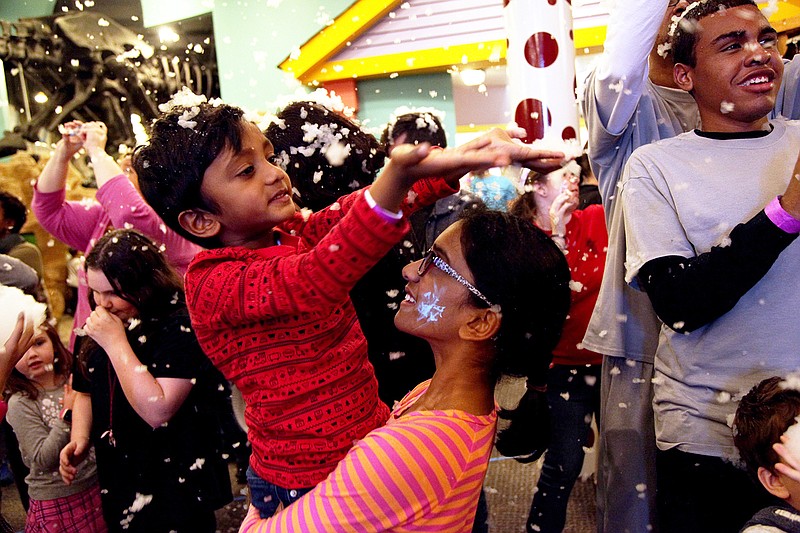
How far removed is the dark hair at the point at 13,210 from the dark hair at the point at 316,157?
2480 millimetres

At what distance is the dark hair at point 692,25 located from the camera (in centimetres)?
142

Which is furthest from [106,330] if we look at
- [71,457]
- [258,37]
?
[258,37]

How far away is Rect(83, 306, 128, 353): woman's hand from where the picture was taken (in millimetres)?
1789

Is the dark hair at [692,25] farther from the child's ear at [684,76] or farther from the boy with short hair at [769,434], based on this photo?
the boy with short hair at [769,434]

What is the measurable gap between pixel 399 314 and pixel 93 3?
6.69 m

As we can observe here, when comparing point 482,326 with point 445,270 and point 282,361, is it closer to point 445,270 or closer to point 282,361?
point 445,270

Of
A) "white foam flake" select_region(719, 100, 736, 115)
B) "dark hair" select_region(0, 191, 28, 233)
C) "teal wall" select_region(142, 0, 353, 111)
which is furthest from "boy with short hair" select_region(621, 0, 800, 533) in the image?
"teal wall" select_region(142, 0, 353, 111)

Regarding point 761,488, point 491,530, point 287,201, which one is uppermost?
point 287,201

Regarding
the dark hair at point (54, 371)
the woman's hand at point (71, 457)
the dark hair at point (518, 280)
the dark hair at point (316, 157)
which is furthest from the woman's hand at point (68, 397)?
the dark hair at point (518, 280)

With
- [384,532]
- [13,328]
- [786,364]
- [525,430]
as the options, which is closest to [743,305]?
[786,364]

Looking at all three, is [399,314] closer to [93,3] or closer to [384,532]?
[384,532]

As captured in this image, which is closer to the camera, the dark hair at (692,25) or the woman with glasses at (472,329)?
the woman with glasses at (472,329)

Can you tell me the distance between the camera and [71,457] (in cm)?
207

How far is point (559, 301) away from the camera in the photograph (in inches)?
45.9
